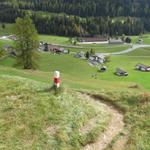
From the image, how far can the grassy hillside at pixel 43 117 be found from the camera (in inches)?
566

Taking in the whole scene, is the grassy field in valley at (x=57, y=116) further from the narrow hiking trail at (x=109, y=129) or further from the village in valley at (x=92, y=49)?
the village in valley at (x=92, y=49)

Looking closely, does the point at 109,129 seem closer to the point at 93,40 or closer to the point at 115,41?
the point at 115,41

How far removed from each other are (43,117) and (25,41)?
47230 mm

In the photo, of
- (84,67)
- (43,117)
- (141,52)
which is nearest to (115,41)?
(141,52)

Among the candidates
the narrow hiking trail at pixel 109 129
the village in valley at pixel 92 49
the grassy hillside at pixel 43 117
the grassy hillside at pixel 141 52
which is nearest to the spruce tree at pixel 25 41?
the grassy hillside at pixel 43 117

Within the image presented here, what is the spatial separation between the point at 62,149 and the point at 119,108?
6348 millimetres

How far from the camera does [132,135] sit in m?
16.3

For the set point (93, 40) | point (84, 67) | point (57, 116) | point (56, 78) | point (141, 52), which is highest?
point (56, 78)

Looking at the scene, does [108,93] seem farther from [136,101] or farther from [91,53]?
[91,53]

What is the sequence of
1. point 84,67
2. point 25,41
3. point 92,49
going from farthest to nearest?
1. point 92,49
2. point 84,67
3. point 25,41

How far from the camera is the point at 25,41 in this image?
61.8m

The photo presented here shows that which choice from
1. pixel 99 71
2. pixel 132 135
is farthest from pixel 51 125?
pixel 99 71

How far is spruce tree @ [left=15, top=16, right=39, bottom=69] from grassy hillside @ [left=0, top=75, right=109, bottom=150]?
A: 42.3 metres

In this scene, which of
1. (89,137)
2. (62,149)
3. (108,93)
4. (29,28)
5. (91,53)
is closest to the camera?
(62,149)
